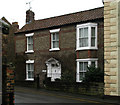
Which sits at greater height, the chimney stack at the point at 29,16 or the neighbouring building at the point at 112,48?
the chimney stack at the point at 29,16

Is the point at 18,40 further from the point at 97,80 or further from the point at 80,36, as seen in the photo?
the point at 97,80

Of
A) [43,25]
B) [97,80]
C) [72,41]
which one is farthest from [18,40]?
[97,80]

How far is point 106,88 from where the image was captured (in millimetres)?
14312

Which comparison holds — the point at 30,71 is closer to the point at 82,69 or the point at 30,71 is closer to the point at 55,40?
the point at 55,40

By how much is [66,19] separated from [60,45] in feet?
9.32

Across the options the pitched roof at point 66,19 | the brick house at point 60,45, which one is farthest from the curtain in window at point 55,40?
the pitched roof at point 66,19

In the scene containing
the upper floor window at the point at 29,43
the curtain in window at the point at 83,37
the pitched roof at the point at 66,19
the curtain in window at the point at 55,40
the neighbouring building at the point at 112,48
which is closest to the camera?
the neighbouring building at the point at 112,48

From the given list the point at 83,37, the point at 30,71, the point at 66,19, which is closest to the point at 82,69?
the point at 83,37

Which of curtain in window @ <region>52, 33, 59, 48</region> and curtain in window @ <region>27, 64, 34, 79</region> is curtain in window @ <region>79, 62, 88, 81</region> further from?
curtain in window @ <region>27, 64, 34, 79</region>

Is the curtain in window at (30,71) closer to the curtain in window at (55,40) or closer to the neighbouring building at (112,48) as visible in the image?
the curtain in window at (55,40)

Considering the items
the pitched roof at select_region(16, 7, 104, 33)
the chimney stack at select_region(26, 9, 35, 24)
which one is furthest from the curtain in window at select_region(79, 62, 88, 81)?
the chimney stack at select_region(26, 9, 35, 24)

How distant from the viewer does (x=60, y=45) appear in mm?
21469

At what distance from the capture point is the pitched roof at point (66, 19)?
779 inches

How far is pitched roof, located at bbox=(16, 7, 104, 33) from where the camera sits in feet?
65.0
